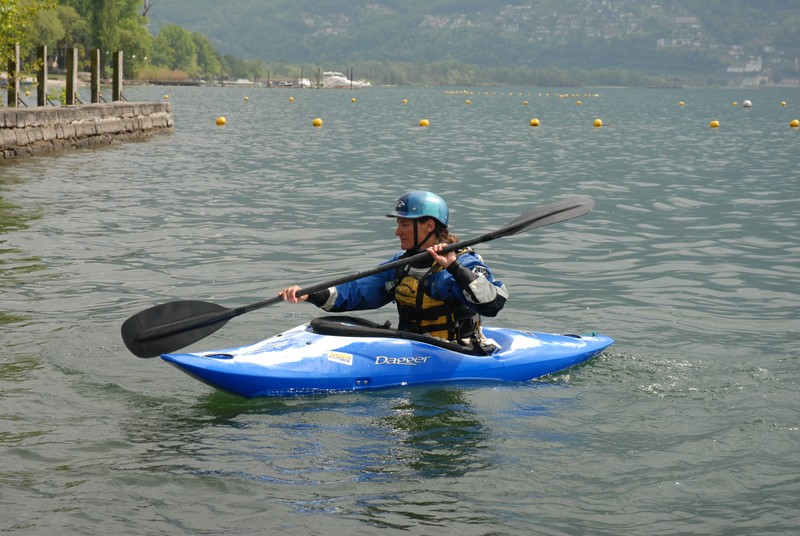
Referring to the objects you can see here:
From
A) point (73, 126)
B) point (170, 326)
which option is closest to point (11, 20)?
point (73, 126)

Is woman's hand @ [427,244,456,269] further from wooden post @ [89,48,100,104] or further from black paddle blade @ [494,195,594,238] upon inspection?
wooden post @ [89,48,100,104]

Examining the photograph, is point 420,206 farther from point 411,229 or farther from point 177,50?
point 177,50

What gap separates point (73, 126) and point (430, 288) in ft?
69.1

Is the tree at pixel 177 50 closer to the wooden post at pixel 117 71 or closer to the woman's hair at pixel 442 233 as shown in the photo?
the wooden post at pixel 117 71

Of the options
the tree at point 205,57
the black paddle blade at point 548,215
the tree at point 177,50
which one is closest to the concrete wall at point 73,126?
the black paddle blade at point 548,215

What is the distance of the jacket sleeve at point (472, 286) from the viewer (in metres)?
6.97

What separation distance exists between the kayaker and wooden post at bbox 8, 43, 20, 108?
18414mm

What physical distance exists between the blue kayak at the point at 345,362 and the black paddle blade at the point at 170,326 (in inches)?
17.5

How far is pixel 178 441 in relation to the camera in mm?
6348

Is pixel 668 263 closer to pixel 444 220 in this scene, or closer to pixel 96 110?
pixel 444 220

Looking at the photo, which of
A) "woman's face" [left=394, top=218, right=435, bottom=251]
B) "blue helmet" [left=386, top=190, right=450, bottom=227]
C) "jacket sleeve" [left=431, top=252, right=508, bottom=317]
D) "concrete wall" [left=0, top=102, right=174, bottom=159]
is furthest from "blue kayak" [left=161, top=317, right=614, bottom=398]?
"concrete wall" [left=0, top=102, right=174, bottom=159]

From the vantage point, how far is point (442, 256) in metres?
7.01

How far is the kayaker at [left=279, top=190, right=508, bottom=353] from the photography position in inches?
277

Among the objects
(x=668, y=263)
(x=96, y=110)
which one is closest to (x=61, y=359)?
(x=668, y=263)
